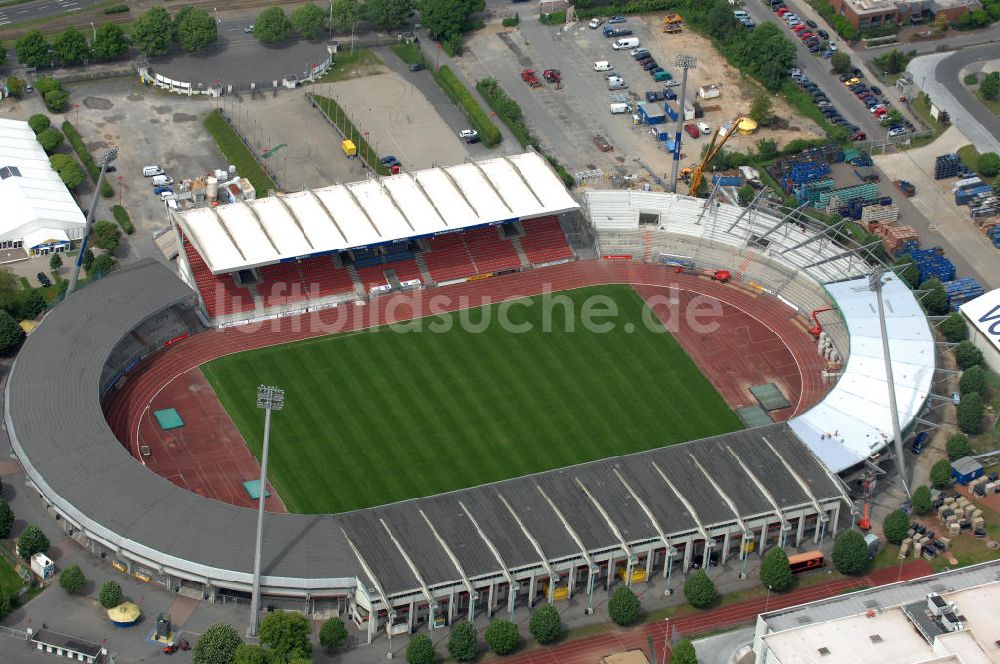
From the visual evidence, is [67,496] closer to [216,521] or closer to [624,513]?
[216,521]

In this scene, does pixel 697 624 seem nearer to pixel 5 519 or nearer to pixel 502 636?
pixel 502 636

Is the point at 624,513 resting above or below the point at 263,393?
below

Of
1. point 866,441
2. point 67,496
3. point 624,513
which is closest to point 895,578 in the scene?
point 866,441

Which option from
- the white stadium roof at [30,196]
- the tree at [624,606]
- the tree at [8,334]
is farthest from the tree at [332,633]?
the white stadium roof at [30,196]

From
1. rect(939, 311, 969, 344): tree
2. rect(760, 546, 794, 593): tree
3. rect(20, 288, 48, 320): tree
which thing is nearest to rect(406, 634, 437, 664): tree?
rect(760, 546, 794, 593): tree

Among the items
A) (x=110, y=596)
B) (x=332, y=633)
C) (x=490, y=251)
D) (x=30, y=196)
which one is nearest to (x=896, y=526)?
(x=332, y=633)

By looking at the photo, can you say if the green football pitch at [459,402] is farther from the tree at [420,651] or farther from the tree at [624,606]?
the tree at [420,651]
